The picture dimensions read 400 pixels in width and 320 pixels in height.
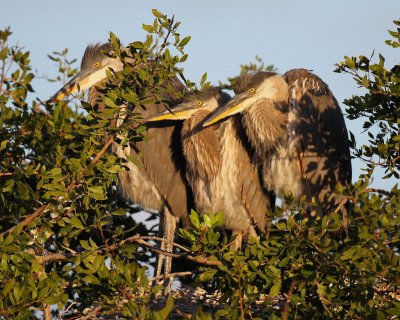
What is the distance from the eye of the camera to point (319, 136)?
278 inches

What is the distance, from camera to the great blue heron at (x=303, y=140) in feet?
23.1

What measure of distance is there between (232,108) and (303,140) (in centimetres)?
76

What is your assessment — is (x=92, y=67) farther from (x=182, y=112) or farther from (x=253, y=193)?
(x=253, y=193)

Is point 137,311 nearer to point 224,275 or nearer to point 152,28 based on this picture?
point 224,275

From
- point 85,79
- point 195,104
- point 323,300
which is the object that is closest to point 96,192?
point 323,300

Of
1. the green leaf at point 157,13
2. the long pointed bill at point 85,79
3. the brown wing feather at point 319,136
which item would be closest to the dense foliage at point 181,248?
the green leaf at point 157,13

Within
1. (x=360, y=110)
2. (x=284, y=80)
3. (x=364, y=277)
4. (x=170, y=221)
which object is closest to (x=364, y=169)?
(x=360, y=110)

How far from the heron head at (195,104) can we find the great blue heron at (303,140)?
12.6 inches

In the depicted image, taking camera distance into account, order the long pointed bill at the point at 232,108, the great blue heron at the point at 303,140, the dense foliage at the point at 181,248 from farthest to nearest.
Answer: the long pointed bill at the point at 232,108
the great blue heron at the point at 303,140
the dense foliage at the point at 181,248

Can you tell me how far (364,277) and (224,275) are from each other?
0.80m

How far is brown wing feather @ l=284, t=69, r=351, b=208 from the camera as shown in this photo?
705 centimetres

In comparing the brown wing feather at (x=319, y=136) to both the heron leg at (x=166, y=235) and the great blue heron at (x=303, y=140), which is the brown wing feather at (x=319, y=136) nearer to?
the great blue heron at (x=303, y=140)

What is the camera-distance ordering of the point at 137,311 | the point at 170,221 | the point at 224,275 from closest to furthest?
1. the point at 137,311
2. the point at 224,275
3. the point at 170,221

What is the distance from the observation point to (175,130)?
310 inches
